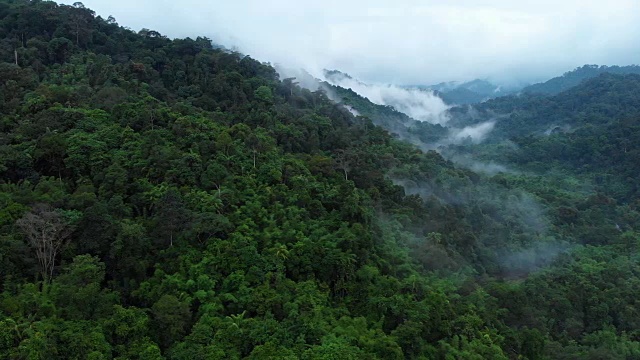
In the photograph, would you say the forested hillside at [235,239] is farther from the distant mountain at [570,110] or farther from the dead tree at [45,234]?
the distant mountain at [570,110]

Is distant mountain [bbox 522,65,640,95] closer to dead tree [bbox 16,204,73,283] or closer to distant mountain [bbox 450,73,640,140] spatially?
distant mountain [bbox 450,73,640,140]

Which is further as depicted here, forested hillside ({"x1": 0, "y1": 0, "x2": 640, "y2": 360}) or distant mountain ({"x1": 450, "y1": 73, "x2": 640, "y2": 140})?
distant mountain ({"x1": 450, "y1": 73, "x2": 640, "y2": 140})

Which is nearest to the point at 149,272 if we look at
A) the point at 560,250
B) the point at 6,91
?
the point at 6,91

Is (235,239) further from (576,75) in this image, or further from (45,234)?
(576,75)

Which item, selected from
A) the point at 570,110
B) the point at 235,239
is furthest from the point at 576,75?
the point at 235,239

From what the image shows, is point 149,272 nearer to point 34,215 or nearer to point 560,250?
point 34,215

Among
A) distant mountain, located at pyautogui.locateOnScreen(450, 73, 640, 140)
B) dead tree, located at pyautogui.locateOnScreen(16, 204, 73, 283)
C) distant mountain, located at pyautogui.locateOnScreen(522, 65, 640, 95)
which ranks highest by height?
distant mountain, located at pyautogui.locateOnScreen(522, 65, 640, 95)

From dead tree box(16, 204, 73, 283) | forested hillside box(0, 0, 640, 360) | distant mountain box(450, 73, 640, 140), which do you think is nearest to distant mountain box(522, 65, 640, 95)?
distant mountain box(450, 73, 640, 140)
